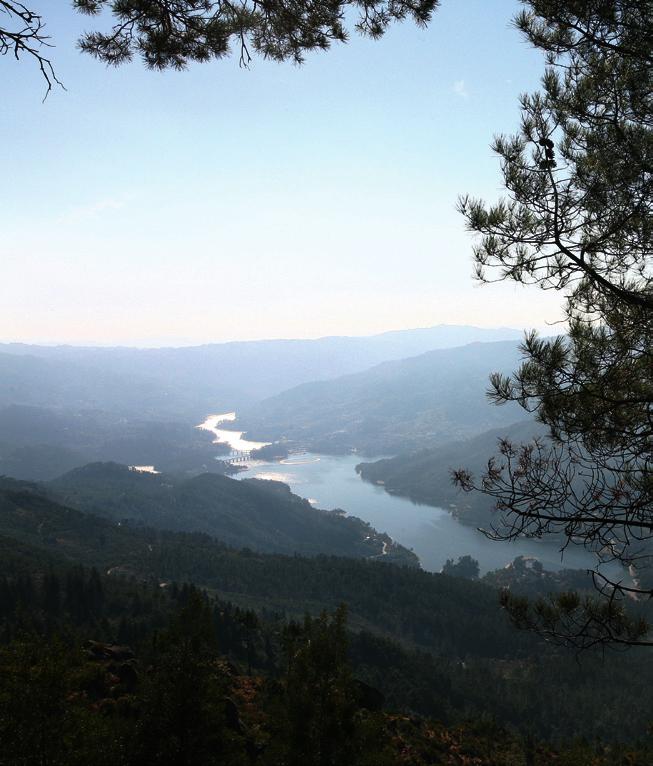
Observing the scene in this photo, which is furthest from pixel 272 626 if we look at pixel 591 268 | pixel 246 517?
pixel 246 517

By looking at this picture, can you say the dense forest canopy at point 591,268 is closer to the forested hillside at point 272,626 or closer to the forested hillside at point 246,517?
the forested hillside at point 272,626

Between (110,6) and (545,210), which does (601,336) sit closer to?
(545,210)

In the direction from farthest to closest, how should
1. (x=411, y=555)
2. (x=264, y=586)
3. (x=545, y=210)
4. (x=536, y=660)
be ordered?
1. (x=411, y=555)
2. (x=264, y=586)
3. (x=536, y=660)
4. (x=545, y=210)

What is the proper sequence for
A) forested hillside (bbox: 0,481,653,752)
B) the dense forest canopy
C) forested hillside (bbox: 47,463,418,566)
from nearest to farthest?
the dense forest canopy
forested hillside (bbox: 0,481,653,752)
forested hillside (bbox: 47,463,418,566)

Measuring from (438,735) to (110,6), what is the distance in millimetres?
41939

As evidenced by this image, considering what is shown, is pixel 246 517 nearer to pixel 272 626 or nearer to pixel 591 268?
pixel 272 626

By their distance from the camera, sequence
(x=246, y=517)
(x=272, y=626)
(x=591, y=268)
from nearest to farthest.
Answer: (x=591, y=268) < (x=272, y=626) < (x=246, y=517)

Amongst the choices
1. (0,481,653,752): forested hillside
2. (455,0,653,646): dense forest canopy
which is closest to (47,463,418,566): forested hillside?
(0,481,653,752): forested hillside

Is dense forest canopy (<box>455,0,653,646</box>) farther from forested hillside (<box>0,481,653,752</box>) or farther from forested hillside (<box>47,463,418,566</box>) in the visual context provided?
forested hillside (<box>47,463,418,566</box>)

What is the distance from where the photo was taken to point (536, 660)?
9144cm

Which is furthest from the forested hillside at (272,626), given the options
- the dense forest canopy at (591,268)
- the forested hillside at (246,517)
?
the forested hillside at (246,517)

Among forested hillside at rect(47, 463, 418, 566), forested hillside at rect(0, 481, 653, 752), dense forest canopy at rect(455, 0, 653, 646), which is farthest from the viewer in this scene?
forested hillside at rect(47, 463, 418, 566)

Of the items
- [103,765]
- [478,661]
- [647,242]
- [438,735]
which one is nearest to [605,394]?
[647,242]

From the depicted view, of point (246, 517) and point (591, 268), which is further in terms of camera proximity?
point (246, 517)
